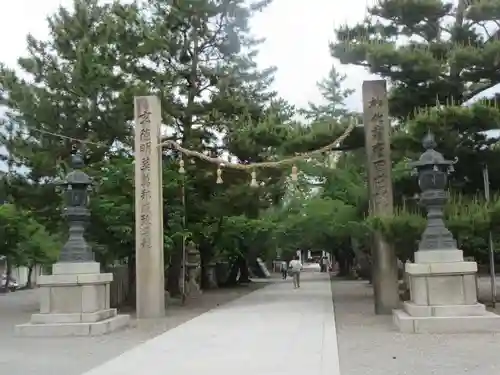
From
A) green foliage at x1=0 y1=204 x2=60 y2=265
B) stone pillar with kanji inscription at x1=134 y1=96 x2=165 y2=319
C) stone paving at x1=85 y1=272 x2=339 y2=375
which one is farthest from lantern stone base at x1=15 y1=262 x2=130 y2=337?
green foliage at x1=0 y1=204 x2=60 y2=265

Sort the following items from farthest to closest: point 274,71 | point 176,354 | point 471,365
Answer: point 274,71
point 176,354
point 471,365

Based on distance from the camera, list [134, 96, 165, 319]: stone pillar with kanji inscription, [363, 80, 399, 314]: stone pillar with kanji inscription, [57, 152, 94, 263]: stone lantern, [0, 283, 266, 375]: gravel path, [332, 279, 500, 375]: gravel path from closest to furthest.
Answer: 1. [332, 279, 500, 375]: gravel path
2. [0, 283, 266, 375]: gravel path
3. [57, 152, 94, 263]: stone lantern
4. [363, 80, 399, 314]: stone pillar with kanji inscription
5. [134, 96, 165, 319]: stone pillar with kanji inscription

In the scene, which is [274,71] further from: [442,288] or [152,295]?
[442,288]

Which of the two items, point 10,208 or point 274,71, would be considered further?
point 274,71

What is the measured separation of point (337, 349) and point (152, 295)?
280 inches

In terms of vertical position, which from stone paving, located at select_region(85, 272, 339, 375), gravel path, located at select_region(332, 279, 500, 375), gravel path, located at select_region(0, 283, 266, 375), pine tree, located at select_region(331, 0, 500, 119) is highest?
pine tree, located at select_region(331, 0, 500, 119)

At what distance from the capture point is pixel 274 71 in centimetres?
2328

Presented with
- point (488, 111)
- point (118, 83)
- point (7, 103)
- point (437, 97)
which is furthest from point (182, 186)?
point (488, 111)

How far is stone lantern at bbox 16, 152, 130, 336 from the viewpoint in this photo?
40.9 ft

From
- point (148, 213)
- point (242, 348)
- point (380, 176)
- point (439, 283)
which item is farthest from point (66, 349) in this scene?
point (380, 176)

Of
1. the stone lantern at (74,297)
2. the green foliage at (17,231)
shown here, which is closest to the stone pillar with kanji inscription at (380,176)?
the stone lantern at (74,297)

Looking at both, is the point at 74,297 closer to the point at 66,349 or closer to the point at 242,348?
the point at 66,349

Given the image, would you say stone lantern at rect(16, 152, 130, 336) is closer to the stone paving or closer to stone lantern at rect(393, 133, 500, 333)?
the stone paving

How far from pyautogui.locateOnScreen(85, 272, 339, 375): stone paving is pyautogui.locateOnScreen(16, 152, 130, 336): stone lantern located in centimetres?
176
